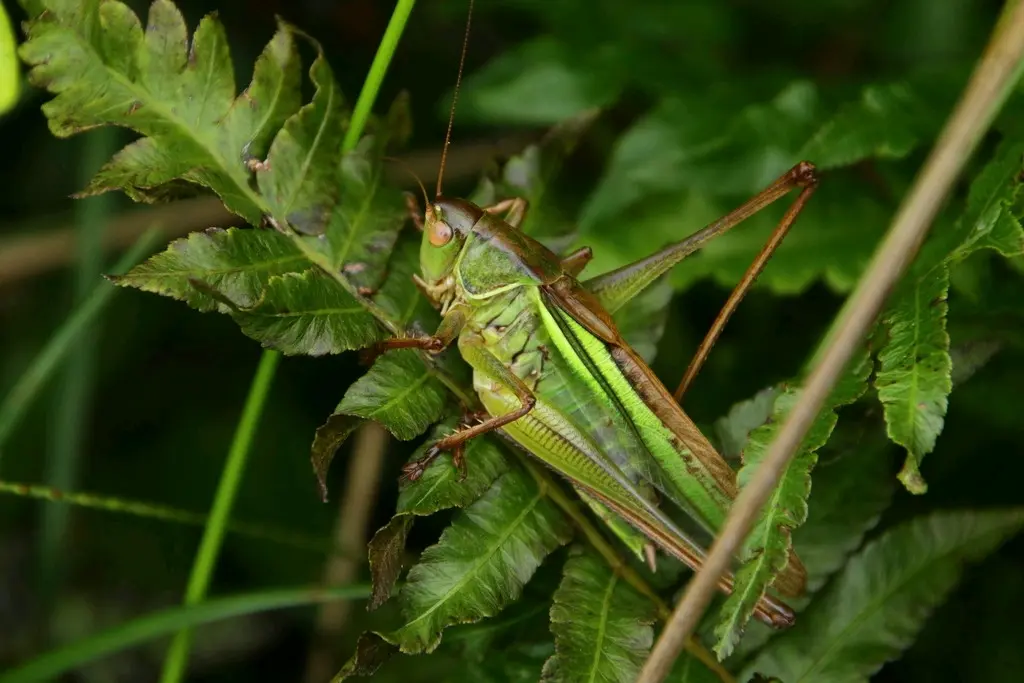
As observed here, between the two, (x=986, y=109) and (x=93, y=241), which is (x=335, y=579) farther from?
(x=986, y=109)

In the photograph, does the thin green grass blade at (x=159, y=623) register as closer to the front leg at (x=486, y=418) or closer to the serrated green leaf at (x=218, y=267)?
the front leg at (x=486, y=418)

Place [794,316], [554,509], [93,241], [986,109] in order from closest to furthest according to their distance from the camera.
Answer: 1. [986,109]
2. [554,509]
3. [93,241]
4. [794,316]

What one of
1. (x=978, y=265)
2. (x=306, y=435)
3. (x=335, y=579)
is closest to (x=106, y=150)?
(x=306, y=435)

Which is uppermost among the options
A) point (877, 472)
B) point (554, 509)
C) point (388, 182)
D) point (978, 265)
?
point (388, 182)

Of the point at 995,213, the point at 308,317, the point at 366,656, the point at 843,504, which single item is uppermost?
the point at 308,317

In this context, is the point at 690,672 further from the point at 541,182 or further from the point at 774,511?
the point at 541,182

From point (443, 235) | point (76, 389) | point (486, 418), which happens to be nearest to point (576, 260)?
point (443, 235)

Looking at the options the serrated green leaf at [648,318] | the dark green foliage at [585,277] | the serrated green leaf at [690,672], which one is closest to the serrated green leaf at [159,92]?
the dark green foliage at [585,277]
